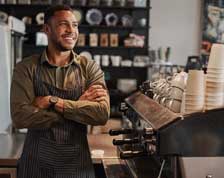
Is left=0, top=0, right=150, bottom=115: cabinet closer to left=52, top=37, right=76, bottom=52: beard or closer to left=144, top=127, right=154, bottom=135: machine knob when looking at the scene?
left=52, top=37, right=76, bottom=52: beard

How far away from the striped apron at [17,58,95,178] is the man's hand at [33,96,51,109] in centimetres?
4

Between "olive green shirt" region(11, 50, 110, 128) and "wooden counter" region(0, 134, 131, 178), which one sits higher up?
"olive green shirt" region(11, 50, 110, 128)

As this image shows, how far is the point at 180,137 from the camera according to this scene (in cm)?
127

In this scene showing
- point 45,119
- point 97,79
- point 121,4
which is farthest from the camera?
point 121,4

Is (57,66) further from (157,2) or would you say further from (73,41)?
(157,2)

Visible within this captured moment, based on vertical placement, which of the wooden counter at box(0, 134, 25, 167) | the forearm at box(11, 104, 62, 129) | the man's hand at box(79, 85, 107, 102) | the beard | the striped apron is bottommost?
the wooden counter at box(0, 134, 25, 167)

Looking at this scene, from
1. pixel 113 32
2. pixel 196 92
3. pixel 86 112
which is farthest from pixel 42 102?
pixel 113 32

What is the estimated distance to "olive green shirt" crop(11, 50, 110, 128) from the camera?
6.06 ft

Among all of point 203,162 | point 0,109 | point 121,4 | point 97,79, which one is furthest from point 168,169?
point 121,4

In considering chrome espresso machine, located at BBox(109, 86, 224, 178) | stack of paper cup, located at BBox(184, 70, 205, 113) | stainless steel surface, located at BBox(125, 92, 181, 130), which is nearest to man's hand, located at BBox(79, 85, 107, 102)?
stainless steel surface, located at BBox(125, 92, 181, 130)

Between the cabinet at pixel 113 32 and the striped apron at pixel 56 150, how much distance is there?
12.4ft

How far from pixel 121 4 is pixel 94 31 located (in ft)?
1.77

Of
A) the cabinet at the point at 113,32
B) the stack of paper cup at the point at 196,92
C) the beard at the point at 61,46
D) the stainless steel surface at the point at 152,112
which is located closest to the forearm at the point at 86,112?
the stainless steel surface at the point at 152,112

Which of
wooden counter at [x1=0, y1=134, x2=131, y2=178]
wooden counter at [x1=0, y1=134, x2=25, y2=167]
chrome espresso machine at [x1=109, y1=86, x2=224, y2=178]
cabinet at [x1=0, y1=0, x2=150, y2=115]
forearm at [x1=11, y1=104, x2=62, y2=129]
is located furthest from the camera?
cabinet at [x1=0, y1=0, x2=150, y2=115]
